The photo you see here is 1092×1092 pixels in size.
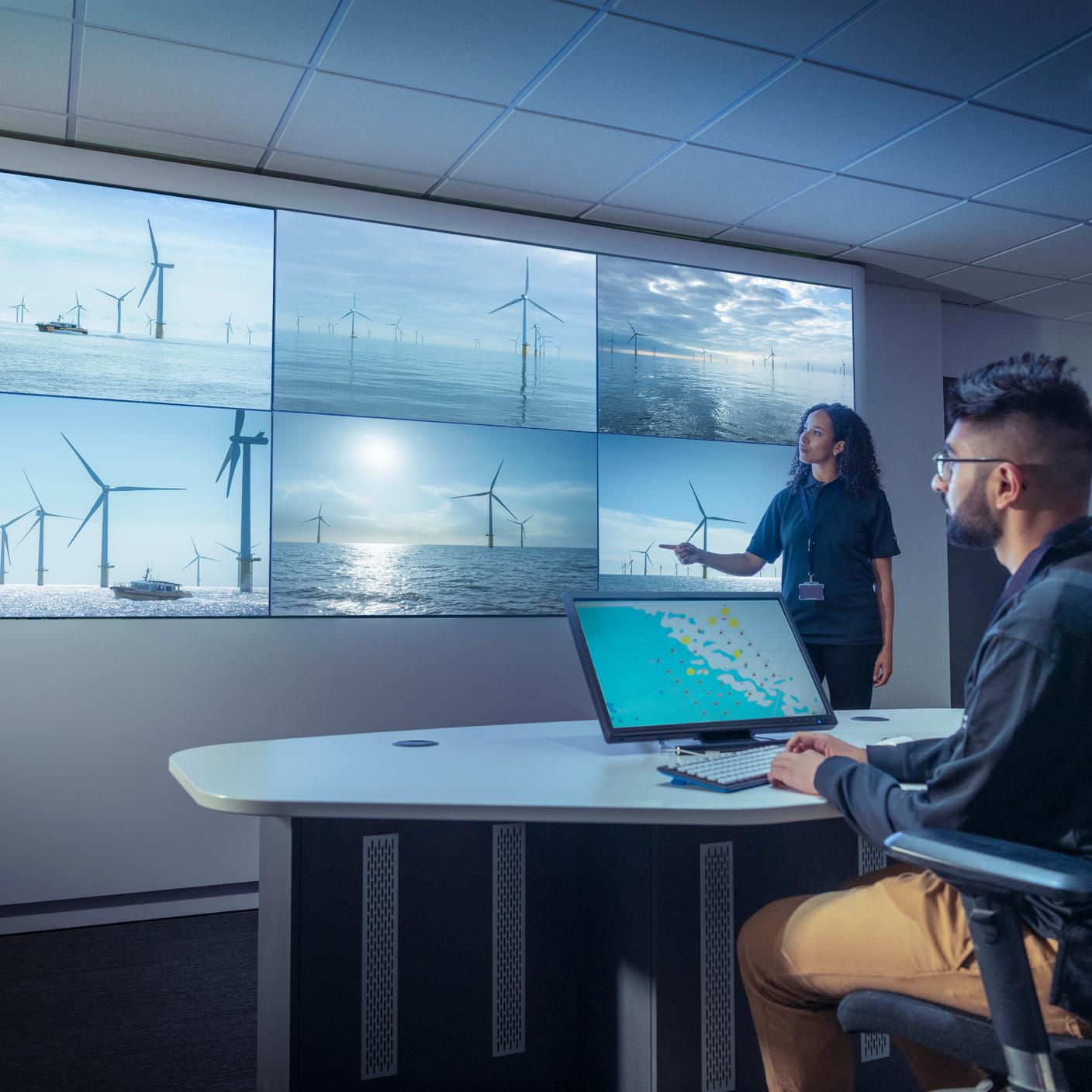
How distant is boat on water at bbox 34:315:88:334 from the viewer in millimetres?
3373

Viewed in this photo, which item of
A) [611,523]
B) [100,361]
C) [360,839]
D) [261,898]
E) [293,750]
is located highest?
[100,361]

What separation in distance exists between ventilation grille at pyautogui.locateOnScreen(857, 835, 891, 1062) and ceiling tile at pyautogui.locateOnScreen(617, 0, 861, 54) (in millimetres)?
2090

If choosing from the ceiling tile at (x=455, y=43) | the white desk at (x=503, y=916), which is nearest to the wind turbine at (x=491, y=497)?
the ceiling tile at (x=455, y=43)

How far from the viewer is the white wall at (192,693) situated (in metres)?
3.31

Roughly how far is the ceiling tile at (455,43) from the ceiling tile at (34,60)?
2.38ft

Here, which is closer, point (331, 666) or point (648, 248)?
point (331, 666)

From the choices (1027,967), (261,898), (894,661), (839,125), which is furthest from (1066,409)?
(894,661)

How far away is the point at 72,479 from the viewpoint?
339 cm

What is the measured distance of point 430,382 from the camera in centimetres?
393

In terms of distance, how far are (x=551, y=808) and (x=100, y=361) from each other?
269cm

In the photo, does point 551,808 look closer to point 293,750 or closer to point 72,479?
point 293,750

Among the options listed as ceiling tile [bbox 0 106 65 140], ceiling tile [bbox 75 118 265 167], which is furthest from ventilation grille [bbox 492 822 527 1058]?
ceiling tile [bbox 0 106 65 140]

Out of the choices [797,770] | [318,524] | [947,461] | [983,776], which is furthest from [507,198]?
[983,776]

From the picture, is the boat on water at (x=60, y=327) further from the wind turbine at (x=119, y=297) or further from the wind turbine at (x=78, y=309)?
the wind turbine at (x=119, y=297)
